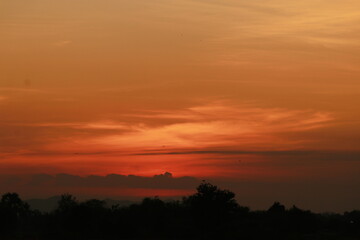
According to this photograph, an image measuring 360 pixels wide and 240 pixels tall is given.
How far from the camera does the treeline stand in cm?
9144

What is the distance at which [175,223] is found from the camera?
104m

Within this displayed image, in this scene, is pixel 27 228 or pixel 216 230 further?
pixel 27 228

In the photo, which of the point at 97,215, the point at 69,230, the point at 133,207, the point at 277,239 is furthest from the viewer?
the point at 133,207

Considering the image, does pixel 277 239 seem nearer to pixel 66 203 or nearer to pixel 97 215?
pixel 97 215

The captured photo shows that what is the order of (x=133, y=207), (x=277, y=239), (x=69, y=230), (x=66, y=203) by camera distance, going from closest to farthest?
1. (x=277, y=239)
2. (x=69, y=230)
3. (x=66, y=203)
4. (x=133, y=207)

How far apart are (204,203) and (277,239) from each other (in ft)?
57.6

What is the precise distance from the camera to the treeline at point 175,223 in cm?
9144

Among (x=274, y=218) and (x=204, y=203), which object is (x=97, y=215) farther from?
(x=274, y=218)

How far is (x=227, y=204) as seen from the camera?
332 feet

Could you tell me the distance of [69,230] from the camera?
325 feet

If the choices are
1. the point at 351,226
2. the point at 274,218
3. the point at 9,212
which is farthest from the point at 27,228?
the point at 351,226

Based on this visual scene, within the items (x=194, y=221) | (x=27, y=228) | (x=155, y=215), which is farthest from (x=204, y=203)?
(x=27, y=228)

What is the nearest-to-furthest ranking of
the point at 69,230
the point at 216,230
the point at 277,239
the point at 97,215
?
the point at 277,239, the point at 216,230, the point at 69,230, the point at 97,215

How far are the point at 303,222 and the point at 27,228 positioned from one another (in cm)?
4712
